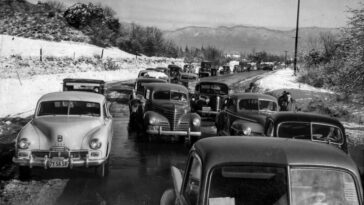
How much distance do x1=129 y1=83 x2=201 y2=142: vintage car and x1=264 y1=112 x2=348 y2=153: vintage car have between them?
4.67 metres

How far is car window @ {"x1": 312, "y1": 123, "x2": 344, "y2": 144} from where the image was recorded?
9266mm

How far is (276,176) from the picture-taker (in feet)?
11.9

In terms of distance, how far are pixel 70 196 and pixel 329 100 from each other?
21769 mm

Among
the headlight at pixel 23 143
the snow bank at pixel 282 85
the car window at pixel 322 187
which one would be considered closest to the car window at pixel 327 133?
the headlight at pixel 23 143

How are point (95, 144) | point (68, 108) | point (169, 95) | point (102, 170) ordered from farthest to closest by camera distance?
point (169, 95) → point (68, 108) → point (102, 170) → point (95, 144)

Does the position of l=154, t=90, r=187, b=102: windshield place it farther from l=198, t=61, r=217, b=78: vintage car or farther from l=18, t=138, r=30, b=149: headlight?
l=198, t=61, r=217, b=78: vintage car

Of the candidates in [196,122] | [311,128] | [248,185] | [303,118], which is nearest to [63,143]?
[303,118]

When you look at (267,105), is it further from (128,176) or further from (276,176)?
(276,176)

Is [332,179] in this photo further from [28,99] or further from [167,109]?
[28,99]

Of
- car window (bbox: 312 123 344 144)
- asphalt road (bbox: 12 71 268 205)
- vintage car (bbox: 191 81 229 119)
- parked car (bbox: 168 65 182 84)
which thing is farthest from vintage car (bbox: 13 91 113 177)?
parked car (bbox: 168 65 182 84)

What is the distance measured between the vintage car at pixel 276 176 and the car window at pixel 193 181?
0.09 metres

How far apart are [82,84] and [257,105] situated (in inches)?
305

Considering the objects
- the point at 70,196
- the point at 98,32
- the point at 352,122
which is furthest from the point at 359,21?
the point at 98,32

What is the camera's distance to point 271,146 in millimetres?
3807
